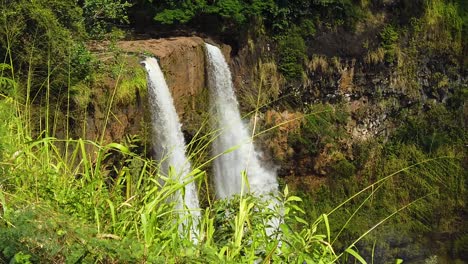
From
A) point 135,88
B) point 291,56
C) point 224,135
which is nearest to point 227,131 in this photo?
point 224,135

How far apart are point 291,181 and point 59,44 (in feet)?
22.3

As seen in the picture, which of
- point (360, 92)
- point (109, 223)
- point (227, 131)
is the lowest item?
point (360, 92)

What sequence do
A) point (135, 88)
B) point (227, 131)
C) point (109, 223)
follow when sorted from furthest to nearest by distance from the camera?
point (227, 131)
point (135, 88)
point (109, 223)

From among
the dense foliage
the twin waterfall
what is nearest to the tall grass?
the dense foliage

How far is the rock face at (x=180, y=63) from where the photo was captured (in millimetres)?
8469

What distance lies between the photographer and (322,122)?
11766mm

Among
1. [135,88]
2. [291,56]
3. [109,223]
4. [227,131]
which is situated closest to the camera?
[109,223]

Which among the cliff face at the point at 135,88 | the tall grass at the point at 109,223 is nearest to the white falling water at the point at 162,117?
the cliff face at the point at 135,88

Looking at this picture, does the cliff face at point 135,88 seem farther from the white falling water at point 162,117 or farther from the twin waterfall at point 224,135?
the twin waterfall at point 224,135

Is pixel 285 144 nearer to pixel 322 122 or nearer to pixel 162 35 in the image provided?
pixel 322 122

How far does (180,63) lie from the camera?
8.86 m

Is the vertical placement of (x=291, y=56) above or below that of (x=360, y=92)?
above

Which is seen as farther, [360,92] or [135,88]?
[360,92]

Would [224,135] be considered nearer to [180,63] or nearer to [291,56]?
[180,63]
